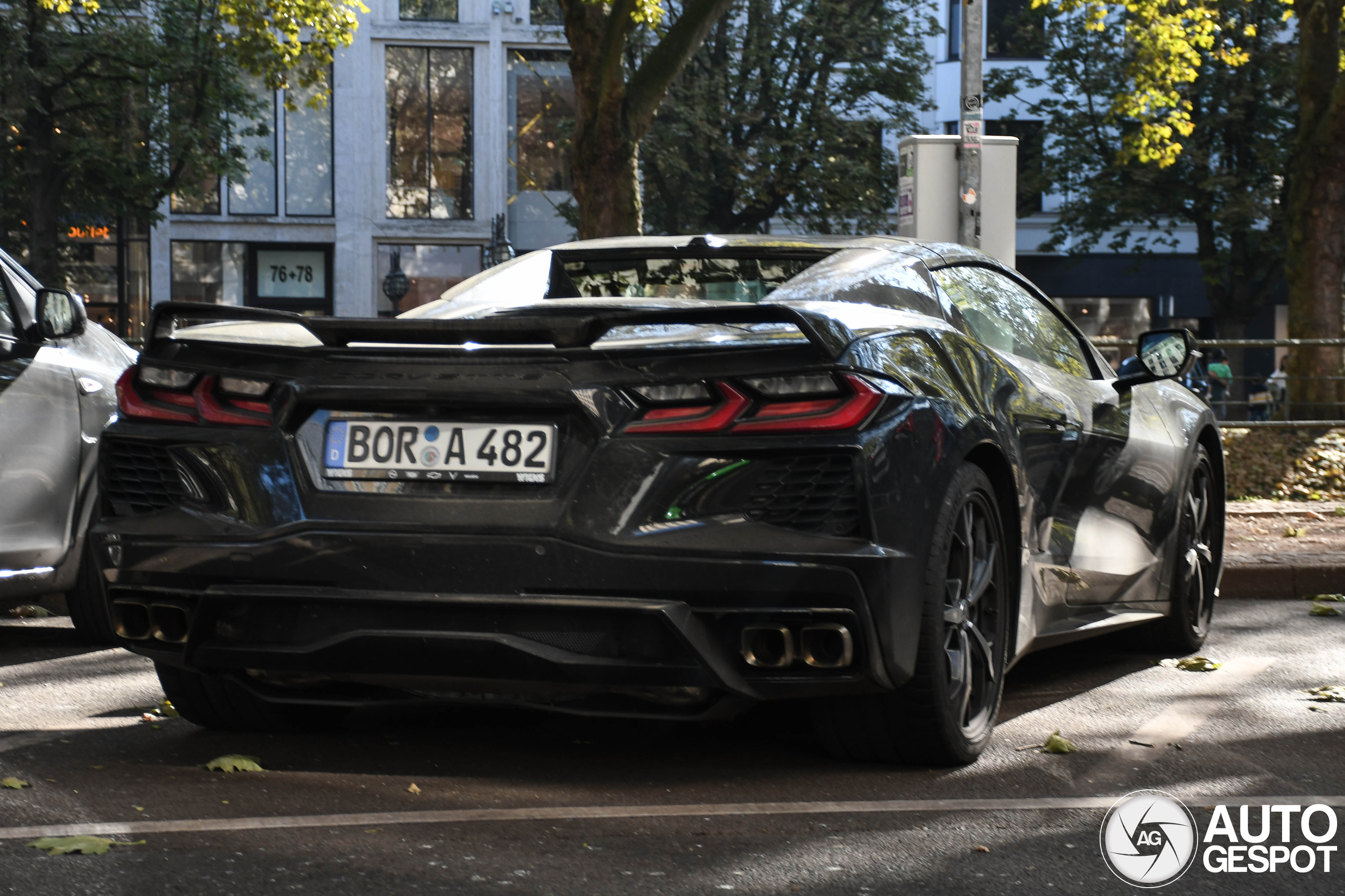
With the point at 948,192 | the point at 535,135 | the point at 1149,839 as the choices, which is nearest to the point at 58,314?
the point at 1149,839

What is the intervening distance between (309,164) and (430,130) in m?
2.71

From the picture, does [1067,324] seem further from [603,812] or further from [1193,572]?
[603,812]

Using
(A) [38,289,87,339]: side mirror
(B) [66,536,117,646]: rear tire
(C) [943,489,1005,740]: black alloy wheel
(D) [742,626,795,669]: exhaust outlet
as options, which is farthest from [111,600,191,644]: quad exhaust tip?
(B) [66,536,117,646]: rear tire

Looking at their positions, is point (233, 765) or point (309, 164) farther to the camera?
point (309, 164)

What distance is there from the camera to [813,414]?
12.6 ft

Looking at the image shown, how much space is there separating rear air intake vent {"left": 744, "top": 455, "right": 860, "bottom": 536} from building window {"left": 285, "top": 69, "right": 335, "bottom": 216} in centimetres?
3572

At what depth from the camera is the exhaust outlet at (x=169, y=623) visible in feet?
13.9

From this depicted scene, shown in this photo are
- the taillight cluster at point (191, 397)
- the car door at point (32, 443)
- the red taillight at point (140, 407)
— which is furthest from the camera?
the car door at point (32, 443)

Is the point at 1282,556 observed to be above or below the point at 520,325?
below

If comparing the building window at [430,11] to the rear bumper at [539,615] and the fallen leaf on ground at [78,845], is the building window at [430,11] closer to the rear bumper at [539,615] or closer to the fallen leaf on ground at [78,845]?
the rear bumper at [539,615]

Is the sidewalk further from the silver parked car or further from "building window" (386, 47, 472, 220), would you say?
"building window" (386, 47, 472, 220)

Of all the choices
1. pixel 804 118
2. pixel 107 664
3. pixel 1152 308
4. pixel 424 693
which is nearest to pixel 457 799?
pixel 424 693

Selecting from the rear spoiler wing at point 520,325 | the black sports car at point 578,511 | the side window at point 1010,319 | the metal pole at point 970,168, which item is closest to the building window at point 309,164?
the metal pole at point 970,168

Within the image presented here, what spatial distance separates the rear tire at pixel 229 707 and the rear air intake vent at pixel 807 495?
152 centimetres
